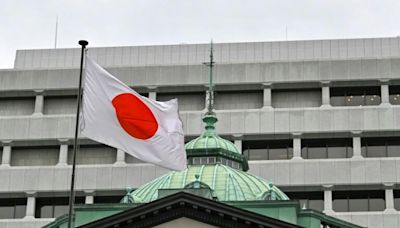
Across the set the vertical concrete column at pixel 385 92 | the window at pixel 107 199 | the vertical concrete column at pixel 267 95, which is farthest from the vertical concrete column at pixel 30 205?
the vertical concrete column at pixel 385 92

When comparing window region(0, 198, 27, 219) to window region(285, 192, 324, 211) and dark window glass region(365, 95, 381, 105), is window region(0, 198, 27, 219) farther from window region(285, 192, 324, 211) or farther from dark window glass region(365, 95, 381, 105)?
dark window glass region(365, 95, 381, 105)

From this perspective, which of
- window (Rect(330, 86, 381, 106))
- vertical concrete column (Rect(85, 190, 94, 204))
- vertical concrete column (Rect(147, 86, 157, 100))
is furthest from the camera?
vertical concrete column (Rect(147, 86, 157, 100))

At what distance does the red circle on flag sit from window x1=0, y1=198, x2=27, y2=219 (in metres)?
51.5

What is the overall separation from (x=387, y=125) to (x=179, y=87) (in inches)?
615

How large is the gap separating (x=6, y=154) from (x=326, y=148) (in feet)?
78.1

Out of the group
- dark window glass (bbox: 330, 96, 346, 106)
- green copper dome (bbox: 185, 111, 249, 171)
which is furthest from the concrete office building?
green copper dome (bbox: 185, 111, 249, 171)

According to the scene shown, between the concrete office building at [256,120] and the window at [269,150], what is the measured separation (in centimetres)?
7

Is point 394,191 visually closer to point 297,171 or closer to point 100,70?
point 297,171

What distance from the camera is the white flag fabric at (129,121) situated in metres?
34.6

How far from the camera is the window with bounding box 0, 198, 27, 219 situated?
86812 millimetres

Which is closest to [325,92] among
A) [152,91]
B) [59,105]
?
[152,91]

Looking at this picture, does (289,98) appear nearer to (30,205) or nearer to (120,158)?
(120,158)

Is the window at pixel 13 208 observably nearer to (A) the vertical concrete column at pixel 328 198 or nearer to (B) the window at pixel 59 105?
(B) the window at pixel 59 105

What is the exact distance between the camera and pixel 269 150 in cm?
8606
